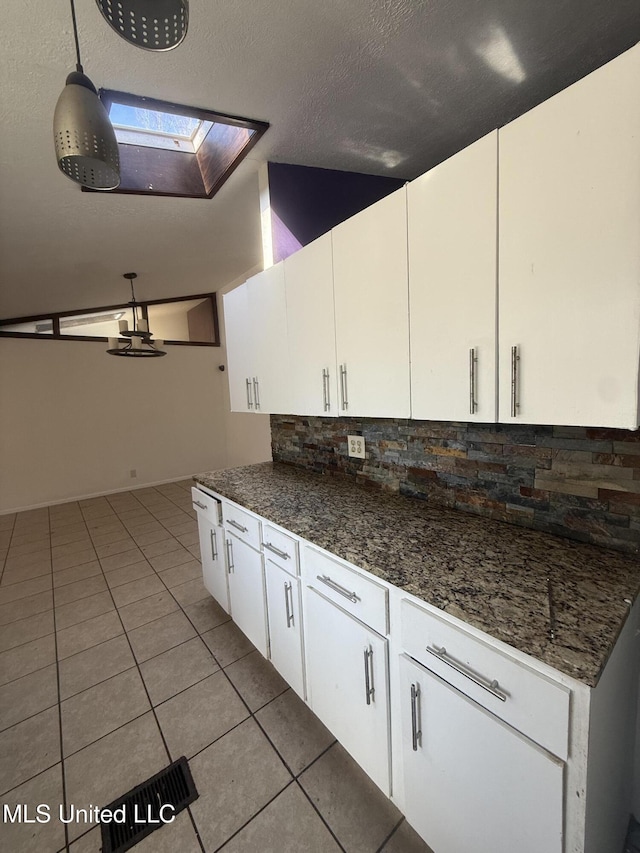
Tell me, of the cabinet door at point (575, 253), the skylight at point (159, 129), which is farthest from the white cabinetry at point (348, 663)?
the skylight at point (159, 129)

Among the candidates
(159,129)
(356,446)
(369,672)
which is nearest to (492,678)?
(369,672)

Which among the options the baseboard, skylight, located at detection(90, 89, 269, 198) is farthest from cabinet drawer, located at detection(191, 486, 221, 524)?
the baseboard

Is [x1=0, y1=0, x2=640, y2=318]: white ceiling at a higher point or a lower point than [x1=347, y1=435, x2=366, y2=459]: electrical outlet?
higher

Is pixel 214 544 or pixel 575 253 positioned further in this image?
pixel 214 544

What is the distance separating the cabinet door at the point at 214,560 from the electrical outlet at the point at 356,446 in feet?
3.04

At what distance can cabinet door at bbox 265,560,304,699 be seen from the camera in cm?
157

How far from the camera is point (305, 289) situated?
182 cm

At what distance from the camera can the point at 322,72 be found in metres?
1.45

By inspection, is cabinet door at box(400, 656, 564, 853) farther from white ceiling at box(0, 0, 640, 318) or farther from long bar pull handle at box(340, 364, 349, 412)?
white ceiling at box(0, 0, 640, 318)

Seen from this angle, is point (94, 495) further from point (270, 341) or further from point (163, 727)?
point (270, 341)

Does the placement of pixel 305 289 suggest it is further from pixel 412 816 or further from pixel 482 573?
pixel 412 816

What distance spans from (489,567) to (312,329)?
129cm

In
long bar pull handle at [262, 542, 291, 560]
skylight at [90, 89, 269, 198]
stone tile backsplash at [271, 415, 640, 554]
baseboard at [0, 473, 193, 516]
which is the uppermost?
skylight at [90, 89, 269, 198]

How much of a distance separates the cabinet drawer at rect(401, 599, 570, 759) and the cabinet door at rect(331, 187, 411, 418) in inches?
29.5
